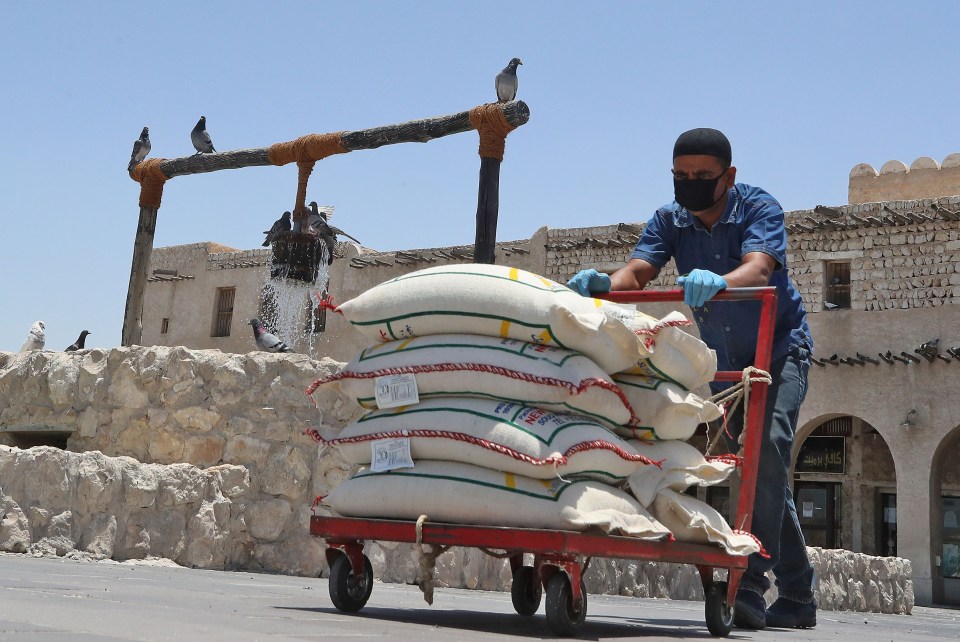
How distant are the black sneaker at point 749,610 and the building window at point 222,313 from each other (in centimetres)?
2449

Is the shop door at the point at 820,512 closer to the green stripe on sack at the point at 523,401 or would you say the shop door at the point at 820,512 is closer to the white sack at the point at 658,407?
the white sack at the point at 658,407

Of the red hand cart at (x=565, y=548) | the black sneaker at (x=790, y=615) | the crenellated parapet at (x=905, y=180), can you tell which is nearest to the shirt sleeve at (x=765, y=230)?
A: the red hand cart at (x=565, y=548)

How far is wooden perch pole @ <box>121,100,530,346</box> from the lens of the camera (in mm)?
9195

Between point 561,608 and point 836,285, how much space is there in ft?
56.6

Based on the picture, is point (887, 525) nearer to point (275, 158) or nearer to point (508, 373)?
point (275, 158)

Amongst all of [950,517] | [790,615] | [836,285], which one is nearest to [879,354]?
[836,285]

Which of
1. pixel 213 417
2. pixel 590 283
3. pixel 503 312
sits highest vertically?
pixel 590 283

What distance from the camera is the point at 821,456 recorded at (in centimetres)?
2105

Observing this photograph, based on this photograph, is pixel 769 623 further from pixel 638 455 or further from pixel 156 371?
pixel 156 371

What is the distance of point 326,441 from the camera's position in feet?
13.8

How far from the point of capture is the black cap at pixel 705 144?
4605 mm

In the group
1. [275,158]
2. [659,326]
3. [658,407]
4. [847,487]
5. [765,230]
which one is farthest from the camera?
[847,487]

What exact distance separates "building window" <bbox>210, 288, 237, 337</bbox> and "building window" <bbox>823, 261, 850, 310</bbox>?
1451 centimetres

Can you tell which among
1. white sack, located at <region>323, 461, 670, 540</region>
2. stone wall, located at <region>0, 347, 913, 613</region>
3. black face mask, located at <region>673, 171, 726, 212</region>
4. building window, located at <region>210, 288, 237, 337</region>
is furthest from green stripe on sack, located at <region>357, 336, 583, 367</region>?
building window, located at <region>210, 288, 237, 337</region>
